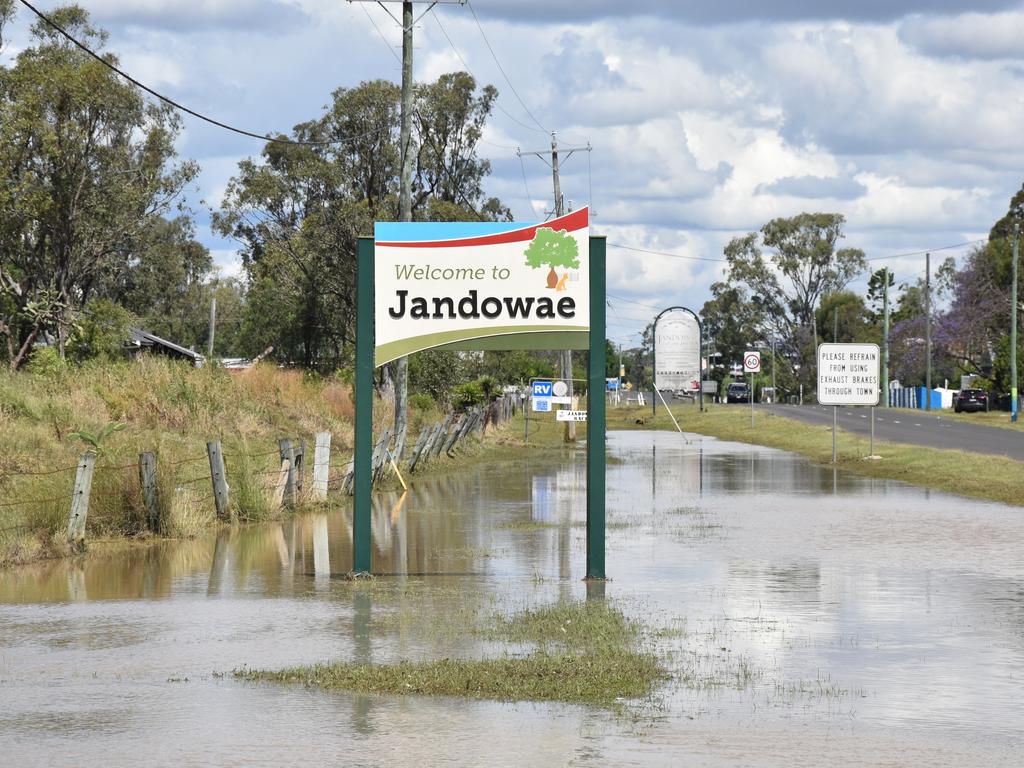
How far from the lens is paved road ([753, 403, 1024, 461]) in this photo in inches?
1604

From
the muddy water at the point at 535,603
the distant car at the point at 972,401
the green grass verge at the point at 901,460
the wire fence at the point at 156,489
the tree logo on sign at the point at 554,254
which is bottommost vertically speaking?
the muddy water at the point at 535,603

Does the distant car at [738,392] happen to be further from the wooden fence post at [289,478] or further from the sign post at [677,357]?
the wooden fence post at [289,478]

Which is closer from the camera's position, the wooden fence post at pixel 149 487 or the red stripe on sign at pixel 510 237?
the red stripe on sign at pixel 510 237

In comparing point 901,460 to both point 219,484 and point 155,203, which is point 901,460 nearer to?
point 219,484

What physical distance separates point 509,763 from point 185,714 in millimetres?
2228

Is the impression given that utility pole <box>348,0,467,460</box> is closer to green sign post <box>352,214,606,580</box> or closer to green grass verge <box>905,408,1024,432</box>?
green sign post <box>352,214,606,580</box>

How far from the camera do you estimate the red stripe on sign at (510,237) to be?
575 inches

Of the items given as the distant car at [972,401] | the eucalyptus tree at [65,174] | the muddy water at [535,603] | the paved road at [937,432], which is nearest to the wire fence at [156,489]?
the muddy water at [535,603]

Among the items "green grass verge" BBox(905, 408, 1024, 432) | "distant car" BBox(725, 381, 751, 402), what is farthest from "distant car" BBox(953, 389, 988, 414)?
"distant car" BBox(725, 381, 751, 402)

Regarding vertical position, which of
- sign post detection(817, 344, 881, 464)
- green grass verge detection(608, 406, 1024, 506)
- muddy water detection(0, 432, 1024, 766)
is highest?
sign post detection(817, 344, 881, 464)

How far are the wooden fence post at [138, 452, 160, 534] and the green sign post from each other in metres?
3.90

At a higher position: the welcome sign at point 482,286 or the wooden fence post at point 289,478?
the welcome sign at point 482,286

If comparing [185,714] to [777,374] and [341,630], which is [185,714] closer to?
[341,630]

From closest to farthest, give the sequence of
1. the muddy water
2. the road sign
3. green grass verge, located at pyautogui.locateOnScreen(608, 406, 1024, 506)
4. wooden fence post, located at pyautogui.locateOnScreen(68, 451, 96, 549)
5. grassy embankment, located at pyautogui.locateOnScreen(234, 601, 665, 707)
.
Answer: the muddy water → grassy embankment, located at pyautogui.locateOnScreen(234, 601, 665, 707) → wooden fence post, located at pyautogui.locateOnScreen(68, 451, 96, 549) → green grass verge, located at pyautogui.locateOnScreen(608, 406, 1024, 506) → the road sign
